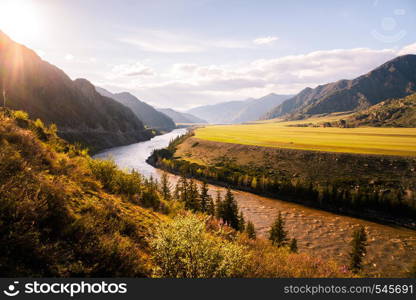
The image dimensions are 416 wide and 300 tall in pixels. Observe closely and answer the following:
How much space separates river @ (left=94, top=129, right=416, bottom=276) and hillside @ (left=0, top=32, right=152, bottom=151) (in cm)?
10483

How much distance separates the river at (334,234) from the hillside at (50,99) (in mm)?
104830

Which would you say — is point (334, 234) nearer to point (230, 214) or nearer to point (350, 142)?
point (230, 214)

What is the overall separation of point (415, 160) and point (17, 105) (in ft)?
520

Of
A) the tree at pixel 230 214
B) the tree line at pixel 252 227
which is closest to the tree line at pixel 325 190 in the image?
the tree line at pixel 252 227

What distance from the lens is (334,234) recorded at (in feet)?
134

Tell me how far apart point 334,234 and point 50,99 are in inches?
6040

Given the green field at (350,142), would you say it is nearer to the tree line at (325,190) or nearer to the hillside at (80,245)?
the tree line at (325,190)

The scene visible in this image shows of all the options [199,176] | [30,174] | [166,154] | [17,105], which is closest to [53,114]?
[17,105]

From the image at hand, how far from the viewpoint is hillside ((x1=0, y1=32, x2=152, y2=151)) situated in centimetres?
11075

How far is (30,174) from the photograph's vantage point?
9.08 meters

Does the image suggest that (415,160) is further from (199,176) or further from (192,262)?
(192,262)

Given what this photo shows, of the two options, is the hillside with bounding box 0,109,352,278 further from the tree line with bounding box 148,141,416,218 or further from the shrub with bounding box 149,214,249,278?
the tree line with bounding box 148,141,416,218

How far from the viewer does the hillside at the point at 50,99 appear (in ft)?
363

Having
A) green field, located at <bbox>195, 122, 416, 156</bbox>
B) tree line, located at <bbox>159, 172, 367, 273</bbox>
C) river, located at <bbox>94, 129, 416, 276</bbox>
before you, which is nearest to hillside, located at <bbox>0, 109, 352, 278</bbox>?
tree line, located at <bbox>159, 172, 367, 273</bbox>
